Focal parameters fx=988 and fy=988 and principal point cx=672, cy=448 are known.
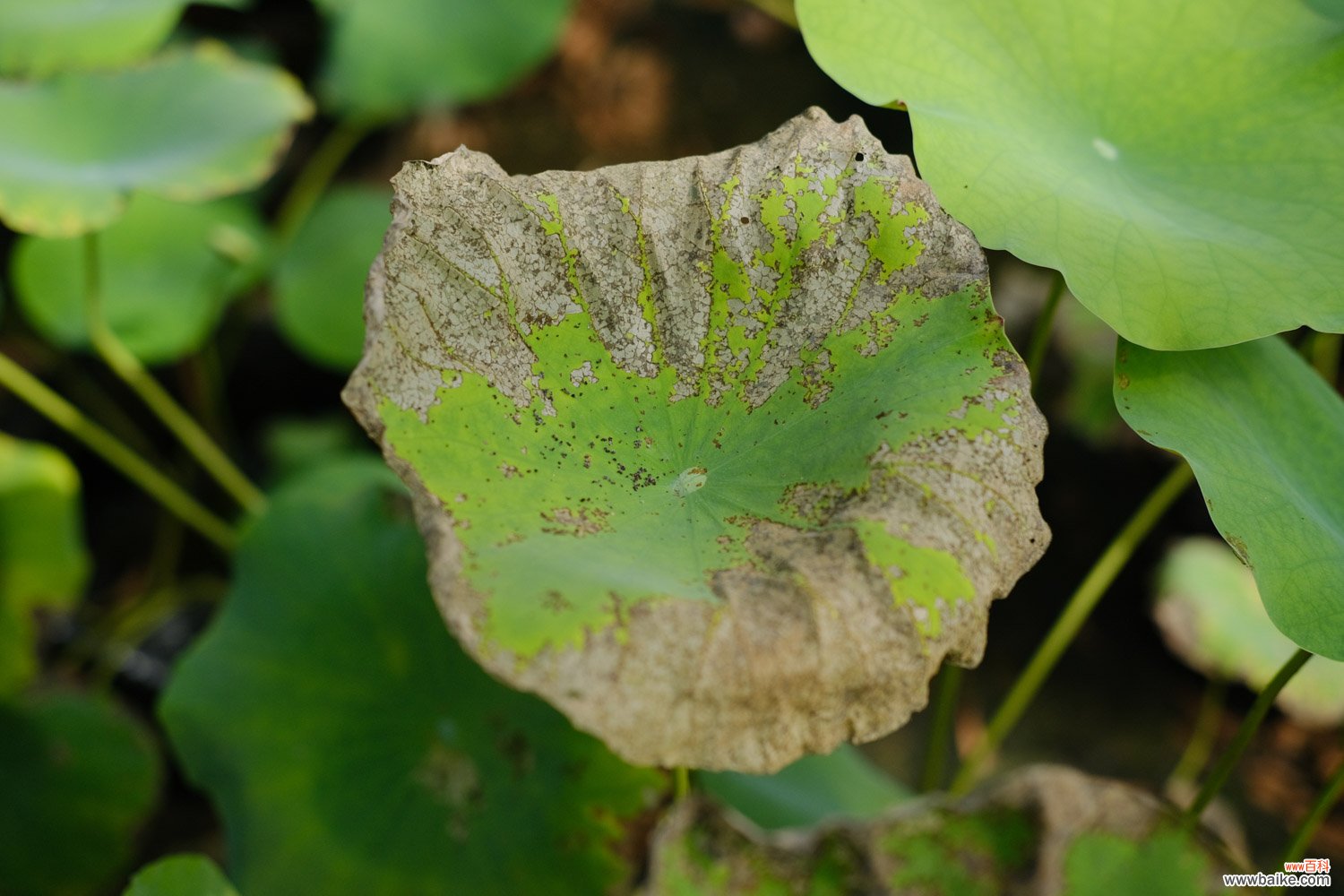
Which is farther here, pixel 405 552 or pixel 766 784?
pixel 766 784

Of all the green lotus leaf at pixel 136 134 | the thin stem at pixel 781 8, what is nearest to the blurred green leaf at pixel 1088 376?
the thin stem at pixel 781 8

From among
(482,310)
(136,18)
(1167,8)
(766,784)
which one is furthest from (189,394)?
(1167,8)

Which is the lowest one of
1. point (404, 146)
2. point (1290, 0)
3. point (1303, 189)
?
point (404, 146)

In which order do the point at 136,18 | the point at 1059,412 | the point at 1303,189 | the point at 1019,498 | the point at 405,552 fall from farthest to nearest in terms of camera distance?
the point at 1059,412
the point at 136,18
the point at 405,552
the point at 1303,189
the point at 1019,498

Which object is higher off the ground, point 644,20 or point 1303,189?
point 1303,189

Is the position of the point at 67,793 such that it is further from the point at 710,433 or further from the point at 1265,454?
the point at 1265,454

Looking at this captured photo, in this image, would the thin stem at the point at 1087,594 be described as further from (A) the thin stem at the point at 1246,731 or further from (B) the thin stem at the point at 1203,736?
(B) the thin stem at the point at 1203,736

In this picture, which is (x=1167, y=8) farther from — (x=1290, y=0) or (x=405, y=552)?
(x=405, y=552)
